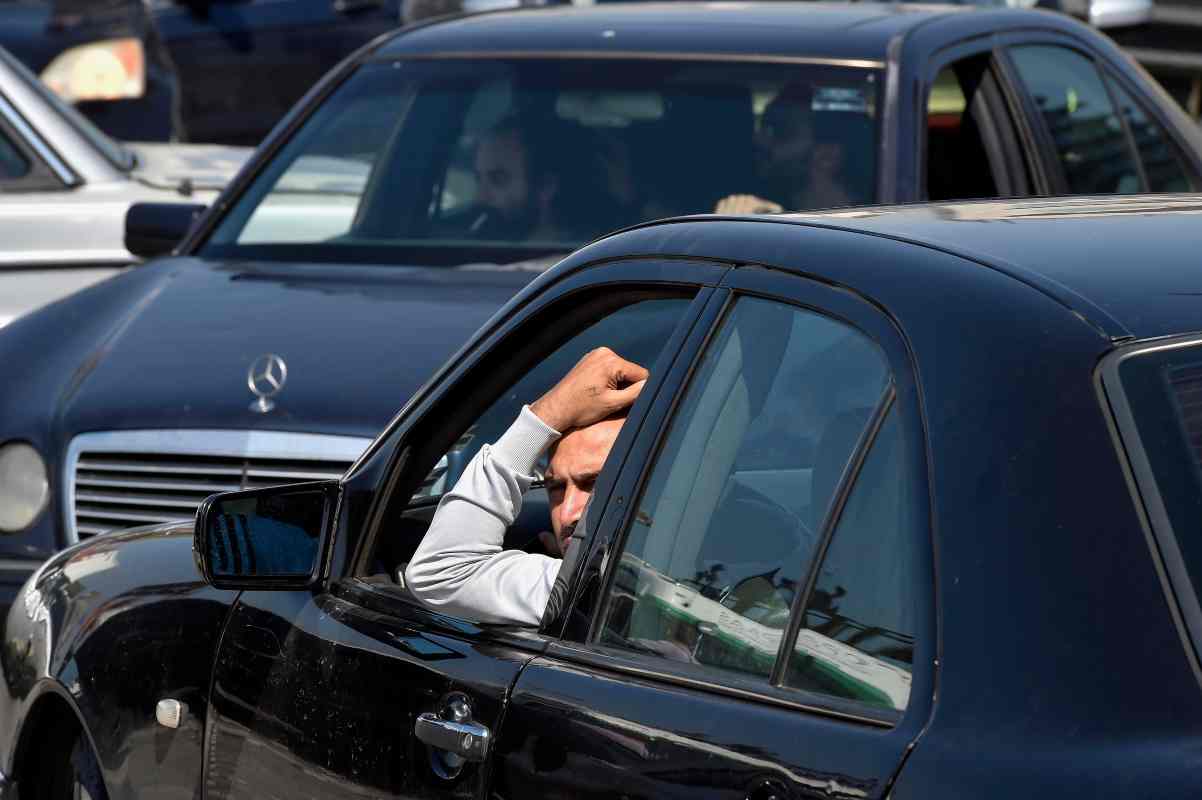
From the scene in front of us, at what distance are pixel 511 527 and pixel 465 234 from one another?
2.77 metres

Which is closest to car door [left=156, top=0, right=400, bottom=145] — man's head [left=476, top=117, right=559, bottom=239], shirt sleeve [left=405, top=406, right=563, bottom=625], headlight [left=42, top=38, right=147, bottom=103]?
headlight [left=42, top=38, right=147, bottom=103]

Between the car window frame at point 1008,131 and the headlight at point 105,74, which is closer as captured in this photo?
the car window frame at point 1008,131

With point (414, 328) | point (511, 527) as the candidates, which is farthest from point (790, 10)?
point (511, 527)

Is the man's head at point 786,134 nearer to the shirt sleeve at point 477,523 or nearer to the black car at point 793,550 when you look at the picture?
the black car at point 793,550

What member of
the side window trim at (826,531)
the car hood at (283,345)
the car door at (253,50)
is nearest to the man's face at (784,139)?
the car hood at (283,345)

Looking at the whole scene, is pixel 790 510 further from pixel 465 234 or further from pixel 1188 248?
pixel 465 234

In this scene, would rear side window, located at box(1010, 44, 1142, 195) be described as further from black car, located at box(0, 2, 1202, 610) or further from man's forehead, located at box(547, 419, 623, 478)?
man's forehead, located at box(547, 419, 623, 478)

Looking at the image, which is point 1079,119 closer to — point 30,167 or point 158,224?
point 158,224

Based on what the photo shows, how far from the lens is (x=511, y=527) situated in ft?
10.7

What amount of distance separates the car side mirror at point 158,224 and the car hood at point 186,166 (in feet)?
4.45

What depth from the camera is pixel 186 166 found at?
8859 mm

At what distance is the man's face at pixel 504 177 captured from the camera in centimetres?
590

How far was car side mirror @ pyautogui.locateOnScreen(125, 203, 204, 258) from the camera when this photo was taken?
651 centimetres

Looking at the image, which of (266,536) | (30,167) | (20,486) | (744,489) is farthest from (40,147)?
(744,489)
